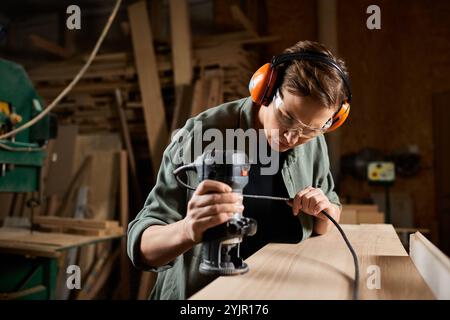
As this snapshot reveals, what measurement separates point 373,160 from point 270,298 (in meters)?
3.34

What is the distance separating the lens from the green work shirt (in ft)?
3.28

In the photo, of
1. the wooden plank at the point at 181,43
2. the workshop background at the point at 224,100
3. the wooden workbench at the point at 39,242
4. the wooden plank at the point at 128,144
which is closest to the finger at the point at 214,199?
the wooden workbench at the point at 39,242

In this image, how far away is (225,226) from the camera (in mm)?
748

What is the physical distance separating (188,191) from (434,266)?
609 mm

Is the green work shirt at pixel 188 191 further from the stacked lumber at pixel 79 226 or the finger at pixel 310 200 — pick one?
the stacked lumber at pixel 79 226

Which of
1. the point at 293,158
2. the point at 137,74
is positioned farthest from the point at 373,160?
the point at 293,158

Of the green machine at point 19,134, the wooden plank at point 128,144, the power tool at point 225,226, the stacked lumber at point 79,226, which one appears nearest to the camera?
the power tool at point 225,226

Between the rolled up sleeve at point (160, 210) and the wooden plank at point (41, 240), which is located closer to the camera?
the rolled up sleeve at point (160, 210)

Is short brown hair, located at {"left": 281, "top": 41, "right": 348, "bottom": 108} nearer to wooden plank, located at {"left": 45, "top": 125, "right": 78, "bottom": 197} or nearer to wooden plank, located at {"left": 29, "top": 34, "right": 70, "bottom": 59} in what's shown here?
wooden plank, located at {"left": 45, "top": 125, "right": 78, "bottom": 197}

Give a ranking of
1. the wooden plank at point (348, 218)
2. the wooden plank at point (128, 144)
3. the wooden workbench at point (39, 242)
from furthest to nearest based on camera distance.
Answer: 1. the wooden plank at point (128, 144)
2. the wooden plank at point (348, 218)
3. the wooden workbench at point (39, 242)

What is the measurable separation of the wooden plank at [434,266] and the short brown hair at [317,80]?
1.31ft

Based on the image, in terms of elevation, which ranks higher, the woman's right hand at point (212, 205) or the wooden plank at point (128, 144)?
the wooden plank at point (128, 144)

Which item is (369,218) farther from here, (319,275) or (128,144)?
(128,144)

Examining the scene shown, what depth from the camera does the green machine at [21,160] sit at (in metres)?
1.97
